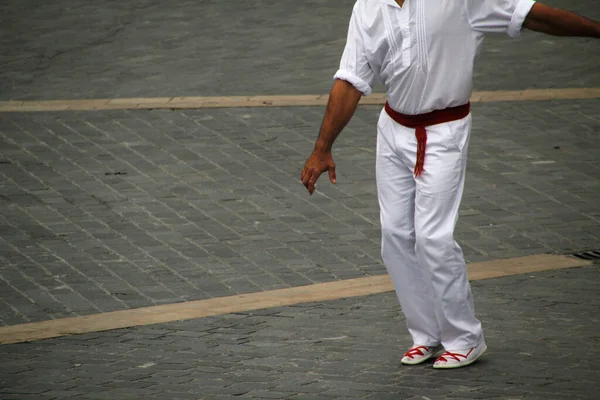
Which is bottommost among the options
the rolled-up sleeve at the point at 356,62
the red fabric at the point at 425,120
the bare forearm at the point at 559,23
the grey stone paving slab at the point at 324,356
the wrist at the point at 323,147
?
the grey stone paving slab at the point at 324,356

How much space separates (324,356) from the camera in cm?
610

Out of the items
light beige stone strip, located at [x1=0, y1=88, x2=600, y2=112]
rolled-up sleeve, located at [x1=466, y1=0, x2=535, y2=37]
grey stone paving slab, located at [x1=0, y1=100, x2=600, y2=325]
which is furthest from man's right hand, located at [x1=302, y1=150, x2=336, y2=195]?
light beige stone strip, located at [x1=0, y1=88, x2=600, y2=112]

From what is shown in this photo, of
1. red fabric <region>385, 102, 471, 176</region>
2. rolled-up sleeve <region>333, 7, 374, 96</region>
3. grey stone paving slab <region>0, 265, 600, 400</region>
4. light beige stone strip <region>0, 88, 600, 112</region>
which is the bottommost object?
light beige stone strip <region>0, 88, 600, 112</region>

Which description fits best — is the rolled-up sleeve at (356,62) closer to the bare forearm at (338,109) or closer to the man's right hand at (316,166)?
the bare forearm at (338,109)

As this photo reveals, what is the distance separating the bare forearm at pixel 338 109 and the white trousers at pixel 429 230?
0.23 m

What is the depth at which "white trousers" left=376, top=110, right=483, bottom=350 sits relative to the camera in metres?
5.60

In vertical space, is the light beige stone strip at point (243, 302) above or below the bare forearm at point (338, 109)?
below

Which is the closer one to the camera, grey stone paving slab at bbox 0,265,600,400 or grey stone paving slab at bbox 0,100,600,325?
grey stone paving slab at bbox 0,265,600,400

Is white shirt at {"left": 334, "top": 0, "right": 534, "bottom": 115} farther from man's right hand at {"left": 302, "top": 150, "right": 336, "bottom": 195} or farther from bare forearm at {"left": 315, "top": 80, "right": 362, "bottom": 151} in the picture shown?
man's right hand at {"left": 302, "top": 150, "right": 336, "bottom": 195}

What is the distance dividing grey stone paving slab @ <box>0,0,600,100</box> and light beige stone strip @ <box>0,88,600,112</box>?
0.65 feet

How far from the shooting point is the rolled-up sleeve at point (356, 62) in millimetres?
5547

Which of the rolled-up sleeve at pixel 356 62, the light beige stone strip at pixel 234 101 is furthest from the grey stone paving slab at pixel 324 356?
the light beige stone strip at pixel 234 101

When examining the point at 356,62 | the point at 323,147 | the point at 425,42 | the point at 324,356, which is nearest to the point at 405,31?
the point at 425,42

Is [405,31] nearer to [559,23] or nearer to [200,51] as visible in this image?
[559,23]
